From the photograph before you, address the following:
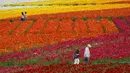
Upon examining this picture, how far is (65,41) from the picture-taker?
3672 cm

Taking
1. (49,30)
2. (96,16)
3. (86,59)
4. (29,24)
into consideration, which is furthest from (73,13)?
(86,59)

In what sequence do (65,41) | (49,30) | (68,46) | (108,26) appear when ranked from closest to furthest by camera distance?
1. (68,46)
2. (65,41)
3. (49,30)
4. (108,26)

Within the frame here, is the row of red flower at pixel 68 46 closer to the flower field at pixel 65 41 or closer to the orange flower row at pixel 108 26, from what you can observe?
the flower field at pixel 65 41

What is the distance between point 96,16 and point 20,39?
707 inches

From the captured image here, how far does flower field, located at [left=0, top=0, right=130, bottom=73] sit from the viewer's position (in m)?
23.5

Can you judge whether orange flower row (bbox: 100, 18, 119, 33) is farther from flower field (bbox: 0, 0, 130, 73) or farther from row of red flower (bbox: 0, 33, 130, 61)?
row of red flower (bbox: 0, 33, 130, 61)

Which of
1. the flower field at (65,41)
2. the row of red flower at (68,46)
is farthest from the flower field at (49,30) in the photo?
the row of red flower at (68,46)

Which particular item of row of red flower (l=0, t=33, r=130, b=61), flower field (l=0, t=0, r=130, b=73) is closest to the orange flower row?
flower field (l=0, t=0, r=130, b=73)

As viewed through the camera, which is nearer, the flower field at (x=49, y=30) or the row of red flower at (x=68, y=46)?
the row of red flower at (x=68, y=46)

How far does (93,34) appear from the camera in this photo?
42.3 m

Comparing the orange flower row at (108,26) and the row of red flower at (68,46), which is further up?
the orange flower row at (108,26)

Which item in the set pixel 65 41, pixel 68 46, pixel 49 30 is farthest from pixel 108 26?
pixel 68 46

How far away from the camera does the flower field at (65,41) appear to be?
926 inches

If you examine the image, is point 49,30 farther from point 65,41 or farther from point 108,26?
point 65,41
